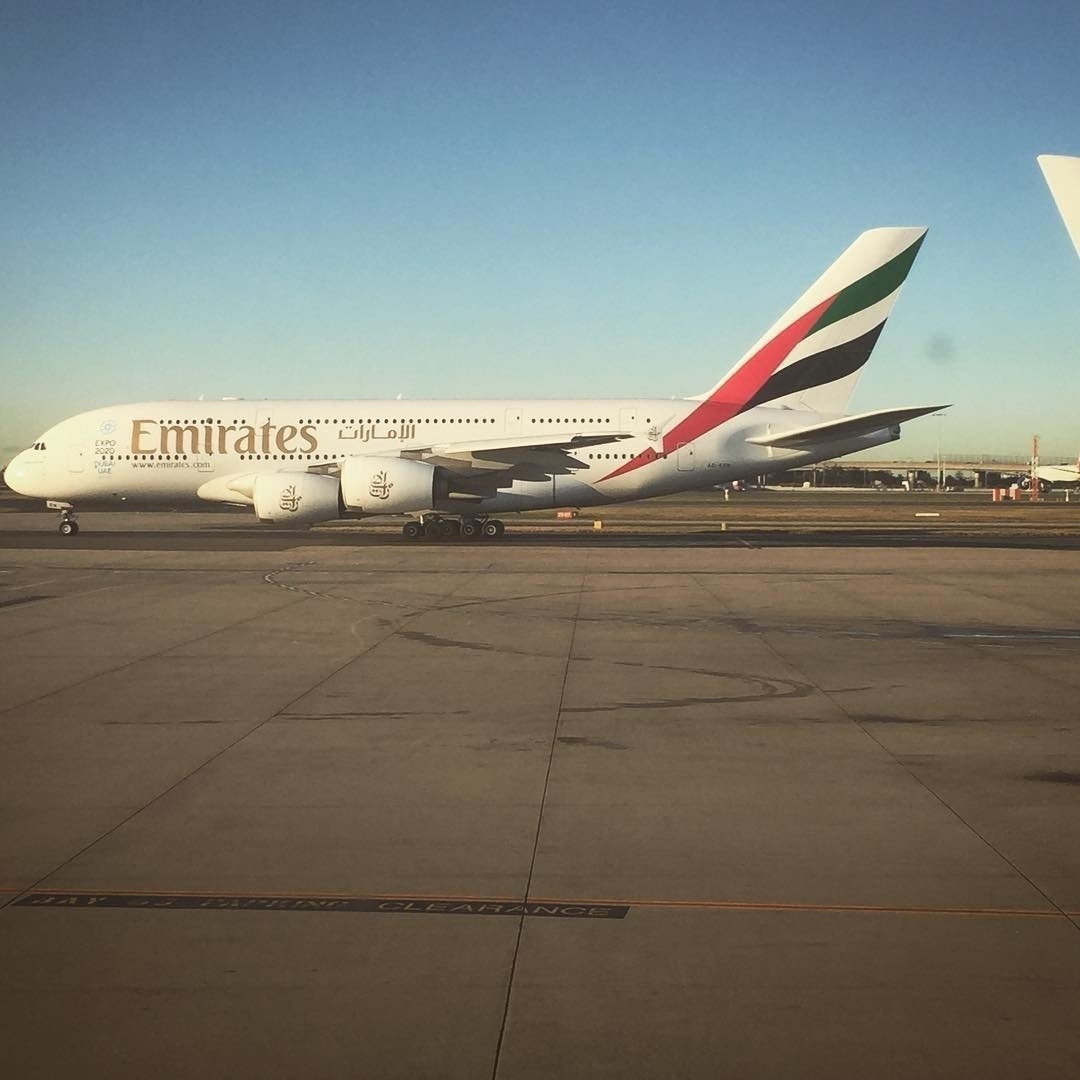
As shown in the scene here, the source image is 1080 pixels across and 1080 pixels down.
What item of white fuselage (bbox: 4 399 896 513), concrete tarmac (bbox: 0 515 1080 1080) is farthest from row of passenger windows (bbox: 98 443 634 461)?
concrete tarmac (bbox: 0 515 1080 1080)

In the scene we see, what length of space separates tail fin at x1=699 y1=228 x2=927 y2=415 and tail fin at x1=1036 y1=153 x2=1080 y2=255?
21960mm

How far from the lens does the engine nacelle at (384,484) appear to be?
1115 inches

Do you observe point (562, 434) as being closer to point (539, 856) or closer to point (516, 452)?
A: point (516, 452)

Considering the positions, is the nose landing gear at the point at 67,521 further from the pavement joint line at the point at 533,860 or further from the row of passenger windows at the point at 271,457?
the pavement joint line at the point at 533,860

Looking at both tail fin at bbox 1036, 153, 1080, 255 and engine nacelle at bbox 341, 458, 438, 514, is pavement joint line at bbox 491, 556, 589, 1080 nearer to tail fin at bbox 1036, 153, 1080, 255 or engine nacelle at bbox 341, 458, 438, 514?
tail fin at bbox 1036, 153, 1080, 255

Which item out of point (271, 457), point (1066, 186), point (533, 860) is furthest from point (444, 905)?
point (271, 457)

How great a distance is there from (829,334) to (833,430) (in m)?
3.10

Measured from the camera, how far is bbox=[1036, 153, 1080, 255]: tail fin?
30.2ft

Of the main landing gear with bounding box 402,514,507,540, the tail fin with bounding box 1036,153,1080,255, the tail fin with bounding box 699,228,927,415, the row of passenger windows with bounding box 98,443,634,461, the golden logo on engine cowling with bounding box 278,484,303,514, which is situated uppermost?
the tail fin with bounding box 699,228,927,415

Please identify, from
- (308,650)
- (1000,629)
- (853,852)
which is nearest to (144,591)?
(308,650)

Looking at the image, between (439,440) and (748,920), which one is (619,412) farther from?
(748,920)

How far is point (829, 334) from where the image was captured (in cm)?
3109

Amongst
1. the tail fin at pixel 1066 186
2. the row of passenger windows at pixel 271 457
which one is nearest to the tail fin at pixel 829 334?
the row of passenger windows at pixel 271 457

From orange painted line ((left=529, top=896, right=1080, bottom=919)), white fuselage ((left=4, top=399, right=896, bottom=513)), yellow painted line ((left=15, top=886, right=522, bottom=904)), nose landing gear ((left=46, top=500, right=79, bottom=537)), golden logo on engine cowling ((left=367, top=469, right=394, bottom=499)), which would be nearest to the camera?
orange painted line ((left=529, top=896, right=1080, bottom=919))
